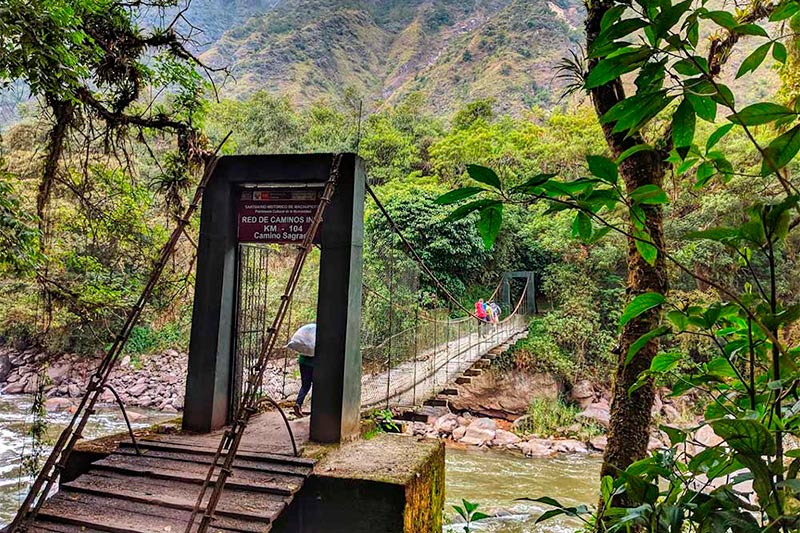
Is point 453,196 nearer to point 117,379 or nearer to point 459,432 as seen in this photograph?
point 459,432

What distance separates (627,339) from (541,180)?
178cm

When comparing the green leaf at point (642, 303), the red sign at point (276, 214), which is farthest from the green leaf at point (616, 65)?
the red sign at point (276, 214)

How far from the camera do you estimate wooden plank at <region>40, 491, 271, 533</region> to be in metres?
1.55

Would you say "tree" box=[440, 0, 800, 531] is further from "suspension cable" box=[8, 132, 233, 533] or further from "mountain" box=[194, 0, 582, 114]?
"mountain" box=[194, 0, 582, 114]

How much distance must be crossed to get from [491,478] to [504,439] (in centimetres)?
141

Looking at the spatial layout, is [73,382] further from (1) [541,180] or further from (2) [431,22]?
(2) [431,22]

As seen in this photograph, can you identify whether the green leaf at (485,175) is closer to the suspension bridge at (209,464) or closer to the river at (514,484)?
the suspension bridge at (209,464)

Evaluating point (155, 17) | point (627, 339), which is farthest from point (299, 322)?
point (627, 339)

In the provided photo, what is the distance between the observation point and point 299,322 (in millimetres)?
8867

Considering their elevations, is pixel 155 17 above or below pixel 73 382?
above

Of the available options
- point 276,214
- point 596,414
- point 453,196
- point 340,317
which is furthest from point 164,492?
point 596,414

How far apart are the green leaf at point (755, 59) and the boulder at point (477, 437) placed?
7.48 metres

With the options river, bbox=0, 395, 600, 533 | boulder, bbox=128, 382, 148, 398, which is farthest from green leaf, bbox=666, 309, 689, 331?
boulder, bbox=128, 382, 148, 398

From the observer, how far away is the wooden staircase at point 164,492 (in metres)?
1.58
